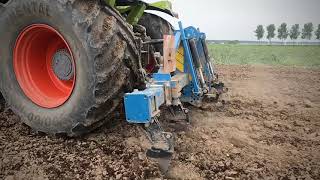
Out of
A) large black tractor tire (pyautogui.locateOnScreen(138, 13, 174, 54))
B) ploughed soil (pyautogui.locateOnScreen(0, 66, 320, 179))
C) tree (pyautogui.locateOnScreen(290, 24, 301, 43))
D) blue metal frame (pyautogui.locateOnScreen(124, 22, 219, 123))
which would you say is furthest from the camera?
tree (pyautogui.locateOnScreen(290, 24, 301, 43))

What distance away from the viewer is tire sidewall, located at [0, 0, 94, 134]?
2395mm

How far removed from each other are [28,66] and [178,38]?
1.68m

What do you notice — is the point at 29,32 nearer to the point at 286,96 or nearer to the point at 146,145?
the point at 146,145

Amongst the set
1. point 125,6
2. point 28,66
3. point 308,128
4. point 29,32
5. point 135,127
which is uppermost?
point 125,6

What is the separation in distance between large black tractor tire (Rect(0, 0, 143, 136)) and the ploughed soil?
25 centimetres

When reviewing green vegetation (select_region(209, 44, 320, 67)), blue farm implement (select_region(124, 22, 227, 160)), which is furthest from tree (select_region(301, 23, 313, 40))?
blue farm implement (select_region(124, 22, 227, 160))

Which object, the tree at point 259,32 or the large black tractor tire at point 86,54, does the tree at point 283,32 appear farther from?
the large black tractor tire at point 86,54

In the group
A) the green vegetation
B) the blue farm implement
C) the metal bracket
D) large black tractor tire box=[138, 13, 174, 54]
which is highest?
large black tractor tire box=[138, 13, 174, 54]

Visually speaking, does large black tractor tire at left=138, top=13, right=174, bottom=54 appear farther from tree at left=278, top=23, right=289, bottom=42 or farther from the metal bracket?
tree at left=278, top=23, right=289, bottom=42

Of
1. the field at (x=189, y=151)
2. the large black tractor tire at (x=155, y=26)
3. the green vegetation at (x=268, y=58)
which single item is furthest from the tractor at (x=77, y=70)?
the green vegetation at (x=268, y=58)

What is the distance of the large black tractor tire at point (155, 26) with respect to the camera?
4305 mm

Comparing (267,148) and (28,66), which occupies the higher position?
(28,66)

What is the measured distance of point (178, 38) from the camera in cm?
373

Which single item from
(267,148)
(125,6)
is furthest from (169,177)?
(125,6)
